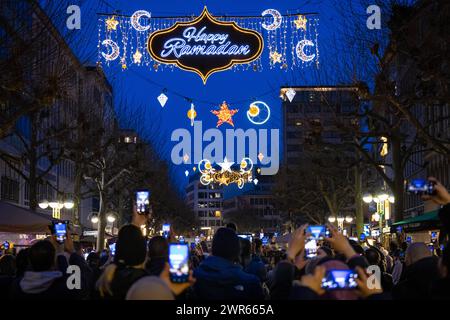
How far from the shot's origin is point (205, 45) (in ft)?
72.9

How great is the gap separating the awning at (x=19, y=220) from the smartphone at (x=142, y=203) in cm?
1125

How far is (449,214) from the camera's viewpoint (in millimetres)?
5867

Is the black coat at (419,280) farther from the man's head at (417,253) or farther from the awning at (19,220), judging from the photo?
the awning at (19,220)

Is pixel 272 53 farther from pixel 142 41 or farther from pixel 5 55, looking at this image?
pixel 5 55

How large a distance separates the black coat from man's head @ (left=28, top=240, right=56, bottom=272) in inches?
158

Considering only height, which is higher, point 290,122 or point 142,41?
point 290,122

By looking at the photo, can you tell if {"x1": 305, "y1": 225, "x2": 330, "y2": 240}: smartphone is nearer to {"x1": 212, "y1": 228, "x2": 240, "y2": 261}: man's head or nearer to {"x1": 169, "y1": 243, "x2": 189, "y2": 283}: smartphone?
{"x1": 212, "y1": 228, "x2": 240, "y2": 261}: man's head

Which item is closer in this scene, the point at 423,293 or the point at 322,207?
the point at 423,293

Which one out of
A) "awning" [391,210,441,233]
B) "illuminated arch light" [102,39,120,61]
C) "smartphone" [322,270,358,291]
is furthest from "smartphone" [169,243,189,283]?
"illuminated arch light" [102,39,120,61]

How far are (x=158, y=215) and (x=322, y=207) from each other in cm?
1763

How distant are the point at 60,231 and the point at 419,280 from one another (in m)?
5.18

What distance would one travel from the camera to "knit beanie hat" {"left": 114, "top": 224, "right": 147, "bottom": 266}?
661cm

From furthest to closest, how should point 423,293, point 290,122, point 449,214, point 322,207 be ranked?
point 290,122 < point 322,207 < point 423,293 < point 449,214

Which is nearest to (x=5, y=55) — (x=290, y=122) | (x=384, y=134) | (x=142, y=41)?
(x=142, y=41)
